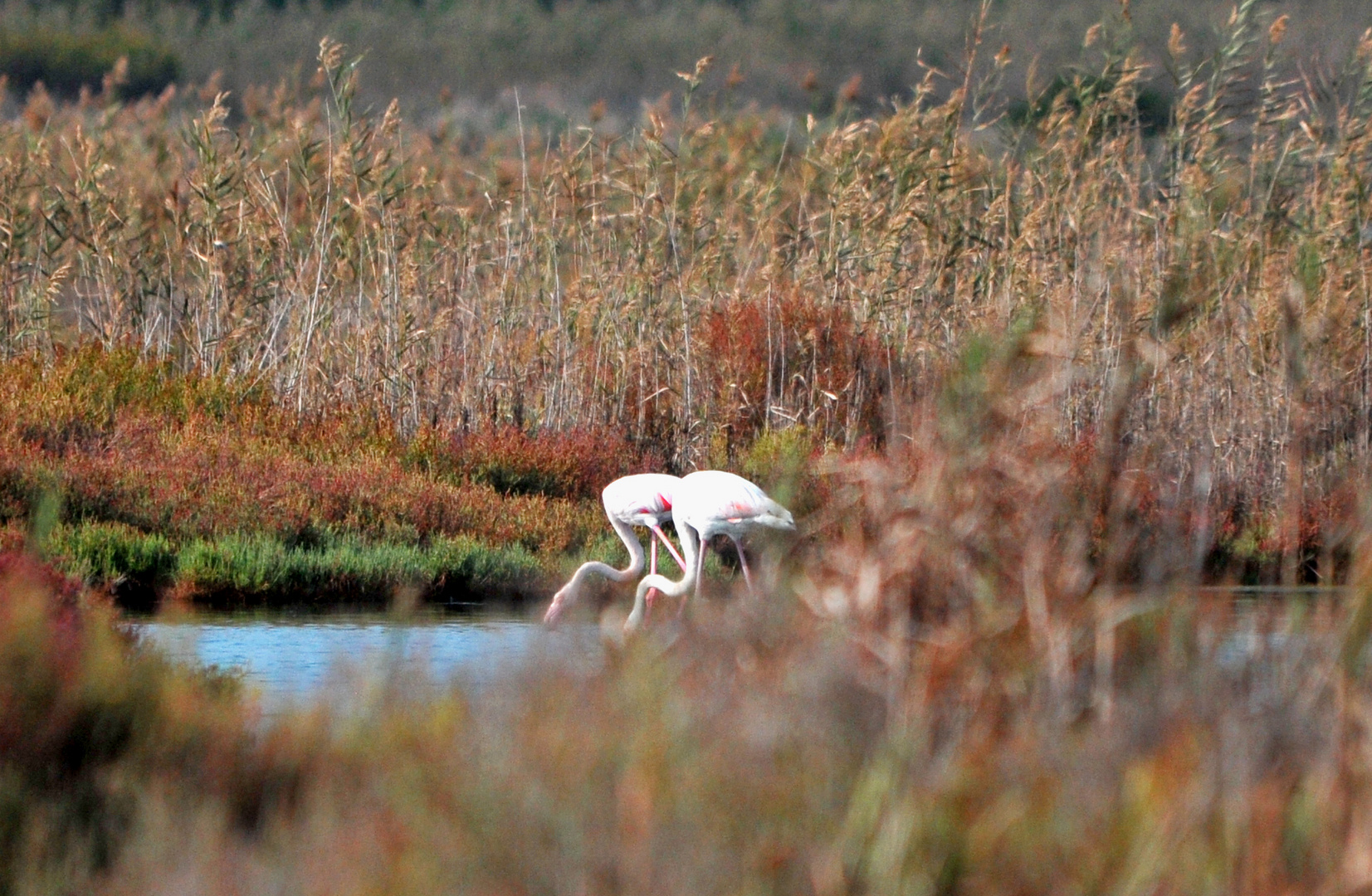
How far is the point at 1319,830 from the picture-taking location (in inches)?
103

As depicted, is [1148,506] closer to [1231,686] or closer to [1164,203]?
[1164,203]

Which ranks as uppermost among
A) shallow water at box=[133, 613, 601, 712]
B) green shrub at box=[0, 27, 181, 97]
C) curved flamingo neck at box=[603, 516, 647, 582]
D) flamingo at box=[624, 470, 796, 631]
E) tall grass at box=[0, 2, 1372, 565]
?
green shrub at box=[0, 27, 181, 97]

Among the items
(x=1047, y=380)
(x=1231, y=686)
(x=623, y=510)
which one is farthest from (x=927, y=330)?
(x=1231, y=686)

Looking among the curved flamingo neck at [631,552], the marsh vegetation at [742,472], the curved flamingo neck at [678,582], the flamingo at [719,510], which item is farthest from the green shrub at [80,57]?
the flamingo at [719,510]

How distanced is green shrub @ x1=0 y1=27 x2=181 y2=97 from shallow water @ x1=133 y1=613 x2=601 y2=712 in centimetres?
2568

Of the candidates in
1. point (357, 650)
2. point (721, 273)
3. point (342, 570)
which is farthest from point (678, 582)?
point (721, 273)

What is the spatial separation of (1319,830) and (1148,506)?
21.4 feet

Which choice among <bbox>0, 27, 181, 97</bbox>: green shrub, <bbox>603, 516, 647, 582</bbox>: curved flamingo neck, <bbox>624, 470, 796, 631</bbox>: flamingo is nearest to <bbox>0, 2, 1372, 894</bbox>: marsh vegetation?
<bbox>624, 470, 796, 631</bbox>: flamingo

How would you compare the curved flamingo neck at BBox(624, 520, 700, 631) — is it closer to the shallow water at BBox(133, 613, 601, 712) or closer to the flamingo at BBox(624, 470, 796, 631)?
the flamingo at BBox(624, 470, 796, 631)

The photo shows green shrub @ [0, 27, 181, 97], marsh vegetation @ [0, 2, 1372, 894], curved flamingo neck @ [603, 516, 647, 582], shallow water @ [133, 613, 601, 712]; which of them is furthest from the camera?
green shrub @ [0, 27, 181, 97]

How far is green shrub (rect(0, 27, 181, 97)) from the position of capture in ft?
101

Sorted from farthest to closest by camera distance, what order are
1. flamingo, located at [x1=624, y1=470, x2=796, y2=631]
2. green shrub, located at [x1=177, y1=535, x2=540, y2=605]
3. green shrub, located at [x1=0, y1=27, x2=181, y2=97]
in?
green shrub, located at [x1=0, y1=27, x2=181, y2=97]
green shrub, located at [x1=177, y1=535, x2=540, y2=605]
flamingo, located at [x1=624, y1=470, x2=796, y2=631]

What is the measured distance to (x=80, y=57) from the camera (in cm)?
3133

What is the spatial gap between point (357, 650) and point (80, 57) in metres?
27.8
